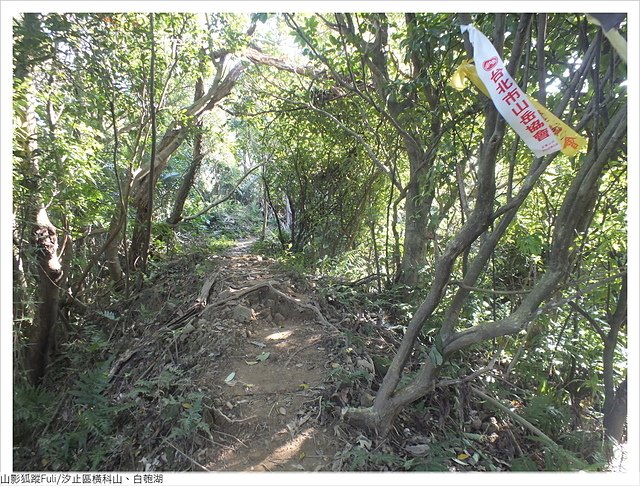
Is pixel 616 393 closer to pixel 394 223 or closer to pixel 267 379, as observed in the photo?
pixel 267 379

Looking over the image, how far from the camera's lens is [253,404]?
2773mm

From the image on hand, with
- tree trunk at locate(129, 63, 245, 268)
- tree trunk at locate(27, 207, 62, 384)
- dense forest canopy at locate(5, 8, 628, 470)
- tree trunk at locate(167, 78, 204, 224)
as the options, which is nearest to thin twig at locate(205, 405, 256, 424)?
dense forest canopy at locate(5, 8, 628, 470)

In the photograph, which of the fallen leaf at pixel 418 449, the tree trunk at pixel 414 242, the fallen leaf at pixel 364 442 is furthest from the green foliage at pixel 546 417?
the tree trunk at pixel 414 242

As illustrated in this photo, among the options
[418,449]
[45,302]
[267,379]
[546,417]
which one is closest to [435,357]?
[418,449]

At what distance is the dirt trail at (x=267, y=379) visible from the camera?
2.39 meters

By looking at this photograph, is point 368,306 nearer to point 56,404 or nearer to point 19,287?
point 56,404

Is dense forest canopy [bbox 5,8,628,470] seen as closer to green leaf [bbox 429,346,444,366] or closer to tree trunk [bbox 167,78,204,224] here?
green leaf [bbox 429,346,444,366]

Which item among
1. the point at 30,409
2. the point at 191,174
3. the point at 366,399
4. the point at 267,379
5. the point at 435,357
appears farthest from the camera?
the point at 191,174

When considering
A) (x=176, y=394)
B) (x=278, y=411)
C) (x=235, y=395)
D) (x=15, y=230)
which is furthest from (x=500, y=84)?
(x=15, y=230)

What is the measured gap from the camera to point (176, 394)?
2.94 m

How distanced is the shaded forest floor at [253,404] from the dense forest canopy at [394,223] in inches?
1.4

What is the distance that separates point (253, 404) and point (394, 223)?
3.13 meters

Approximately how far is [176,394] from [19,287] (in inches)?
81.2

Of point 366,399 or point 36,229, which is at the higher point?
point 36,229
